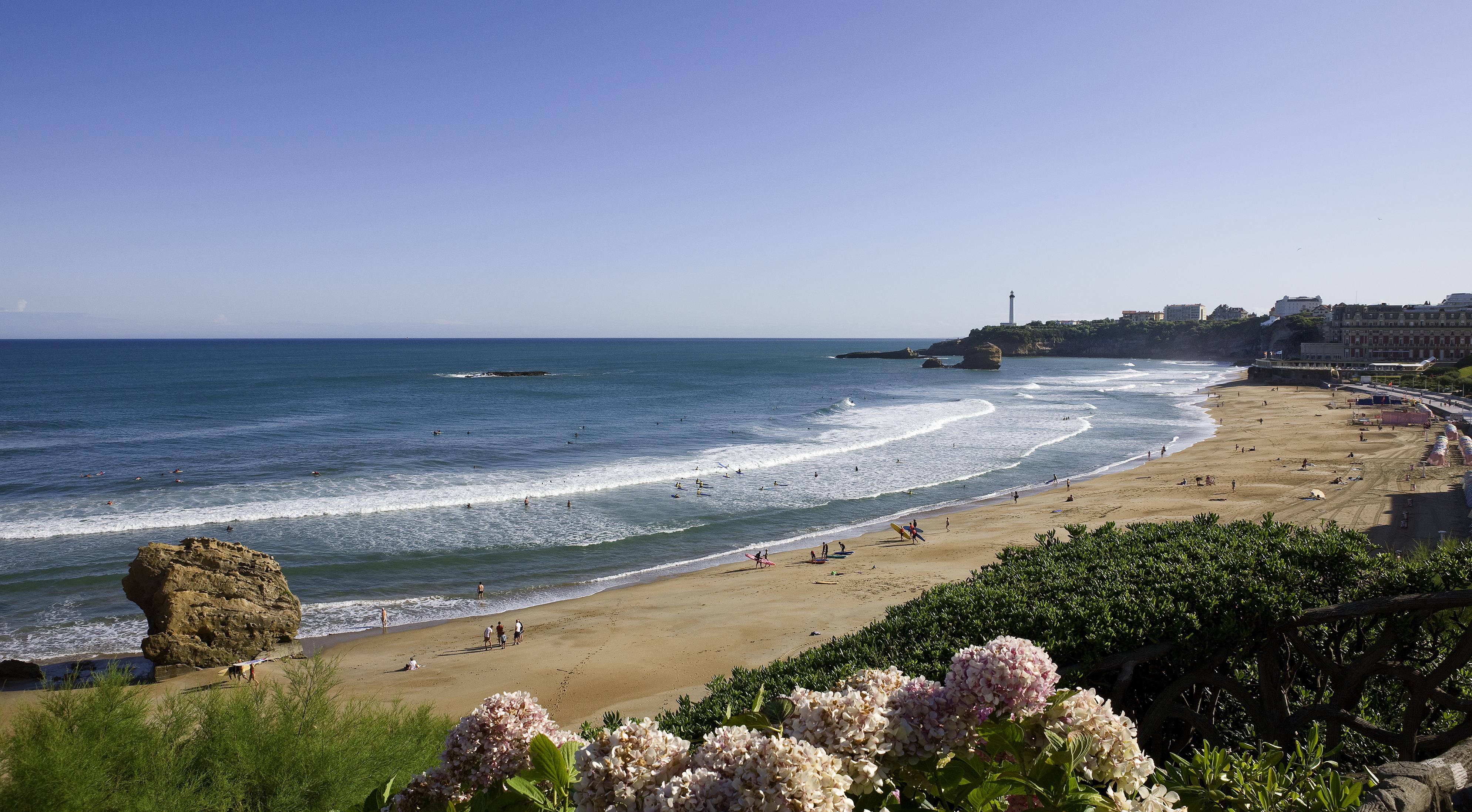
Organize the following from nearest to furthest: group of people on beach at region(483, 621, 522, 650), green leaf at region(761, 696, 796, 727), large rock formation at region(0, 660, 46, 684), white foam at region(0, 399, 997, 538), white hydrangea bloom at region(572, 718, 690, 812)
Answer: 1. white hydrangea bloom at region(572, 718, 690, 812)
2. green leaf at region(761, 696, 796, 727)
3. large rock formation at region(0, 660, 46, 684)
4. group of people on beach at region(483, 621, 522, 650)
5. white foam at region(0, 399, 997, 538)

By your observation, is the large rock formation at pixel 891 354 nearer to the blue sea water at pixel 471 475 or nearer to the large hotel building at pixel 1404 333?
the large hotel building at pixel 1404 333

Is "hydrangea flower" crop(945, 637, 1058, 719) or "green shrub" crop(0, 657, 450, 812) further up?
"hydrangea flower" crop(945, 637, 1058, 719)

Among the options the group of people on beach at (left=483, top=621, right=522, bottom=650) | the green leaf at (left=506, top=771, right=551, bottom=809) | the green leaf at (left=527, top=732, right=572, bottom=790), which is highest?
the green leaf at (left=527, top=732, right=572, bottom=790)

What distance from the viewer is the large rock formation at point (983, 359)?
13650cm

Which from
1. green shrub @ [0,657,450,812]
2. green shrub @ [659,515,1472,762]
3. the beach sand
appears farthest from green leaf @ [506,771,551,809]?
the beach sand

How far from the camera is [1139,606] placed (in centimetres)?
573

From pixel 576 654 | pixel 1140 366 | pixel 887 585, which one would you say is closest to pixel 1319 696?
pixel 576 654

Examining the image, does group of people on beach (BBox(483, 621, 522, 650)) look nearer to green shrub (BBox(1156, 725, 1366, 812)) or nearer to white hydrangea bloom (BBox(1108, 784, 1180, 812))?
green shrub (BBox(1156, 725, 1366, 812))

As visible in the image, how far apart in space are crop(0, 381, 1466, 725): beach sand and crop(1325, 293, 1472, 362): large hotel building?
74983 millimetres

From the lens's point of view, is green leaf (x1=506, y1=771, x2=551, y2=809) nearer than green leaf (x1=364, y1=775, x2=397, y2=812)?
Yes

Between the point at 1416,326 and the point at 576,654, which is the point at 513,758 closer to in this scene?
the point at 576,654

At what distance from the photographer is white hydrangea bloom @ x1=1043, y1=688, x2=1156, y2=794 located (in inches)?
97.3

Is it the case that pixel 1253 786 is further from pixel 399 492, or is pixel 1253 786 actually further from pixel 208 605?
pixel 399 492

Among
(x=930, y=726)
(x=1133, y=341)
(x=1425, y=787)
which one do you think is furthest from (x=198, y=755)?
(x=1133, y=341)
